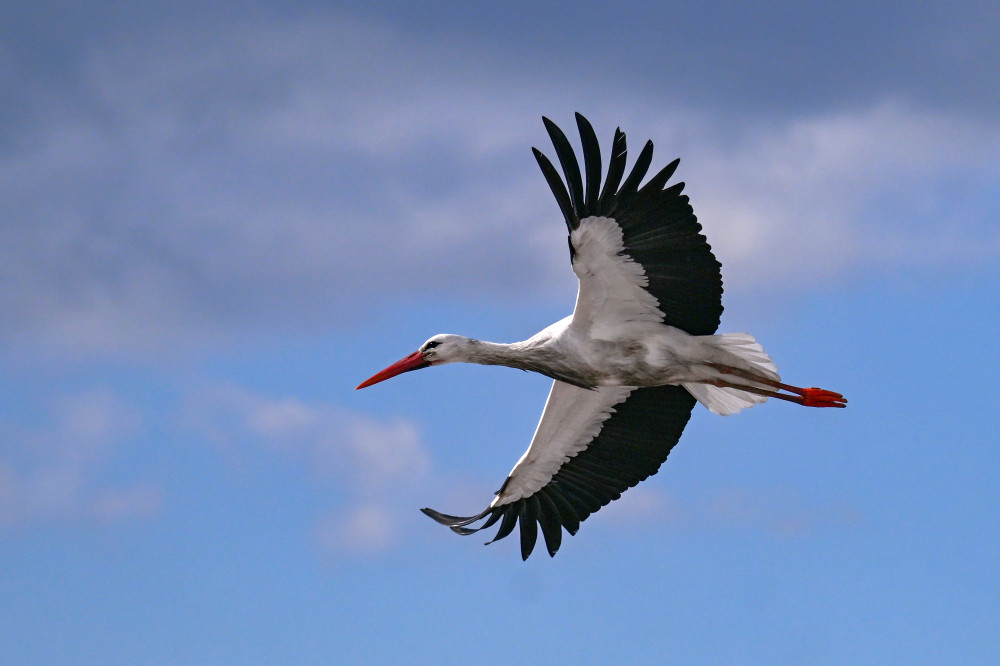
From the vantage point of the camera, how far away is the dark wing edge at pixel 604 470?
1155cm

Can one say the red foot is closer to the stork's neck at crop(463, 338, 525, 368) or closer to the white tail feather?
the white tail feather

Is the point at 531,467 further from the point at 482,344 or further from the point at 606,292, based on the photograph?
the point at 606,292

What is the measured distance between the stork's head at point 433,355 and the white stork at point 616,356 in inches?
0.5

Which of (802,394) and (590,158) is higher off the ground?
(590,158)

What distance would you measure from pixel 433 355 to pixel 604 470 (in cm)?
186

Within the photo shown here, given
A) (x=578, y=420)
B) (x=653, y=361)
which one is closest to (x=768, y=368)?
(x=653, y=361)

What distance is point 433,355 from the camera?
1135 cm

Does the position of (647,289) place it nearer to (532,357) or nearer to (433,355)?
(532,357)

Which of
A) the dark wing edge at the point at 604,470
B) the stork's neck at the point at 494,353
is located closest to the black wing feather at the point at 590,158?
the stork's neck at the point at 494,353

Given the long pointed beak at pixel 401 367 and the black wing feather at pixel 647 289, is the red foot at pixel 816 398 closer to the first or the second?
the black wing feather at pixel 647 289

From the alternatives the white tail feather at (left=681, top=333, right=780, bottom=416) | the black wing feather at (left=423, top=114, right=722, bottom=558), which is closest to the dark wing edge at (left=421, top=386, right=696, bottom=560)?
the black wing feather at (left=423, top=114, right=722, bottom=558)

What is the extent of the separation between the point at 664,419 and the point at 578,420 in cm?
76

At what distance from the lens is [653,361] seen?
34.6ft

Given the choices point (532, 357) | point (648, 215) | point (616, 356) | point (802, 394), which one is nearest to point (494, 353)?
point (532, 357)
